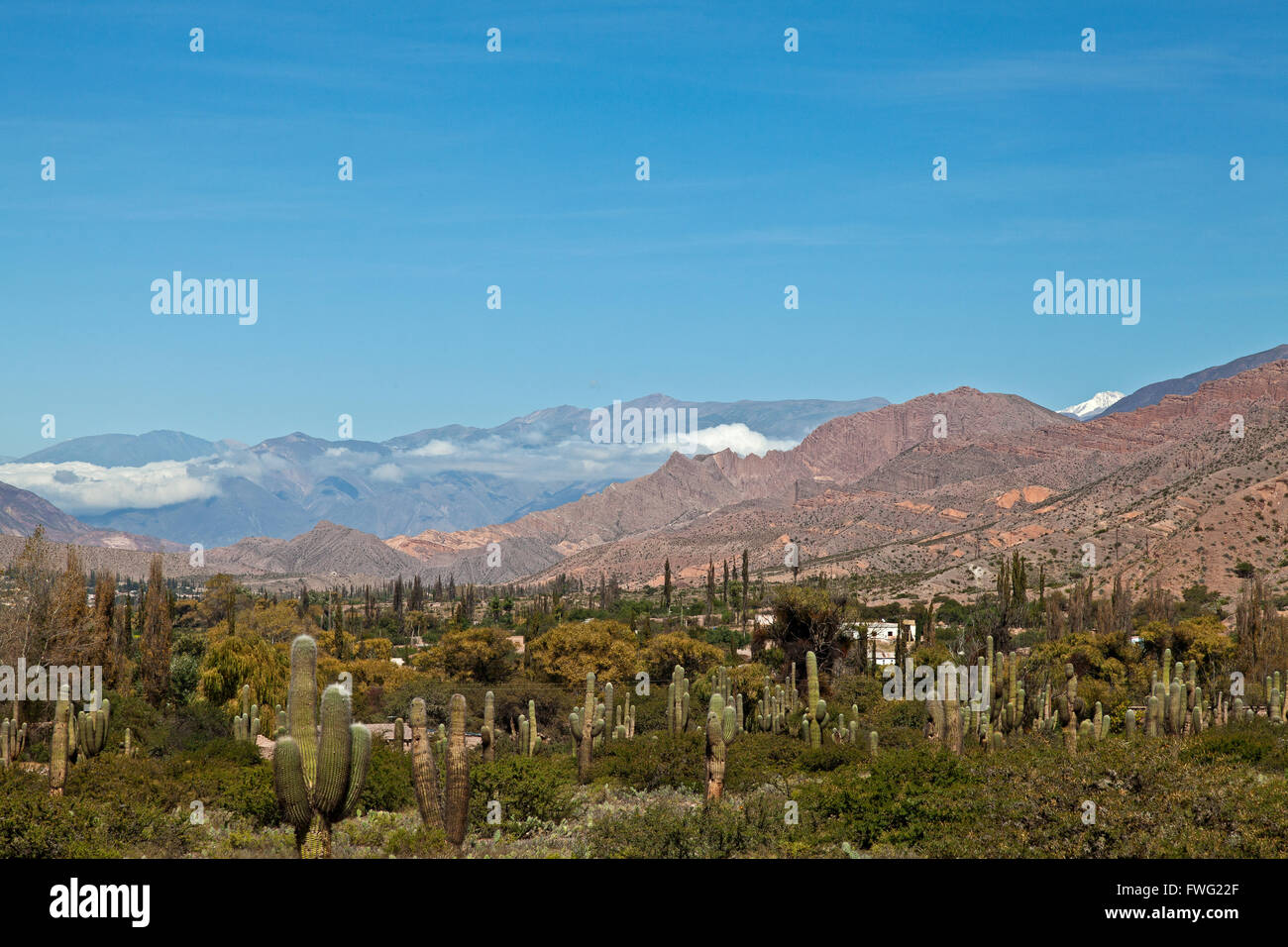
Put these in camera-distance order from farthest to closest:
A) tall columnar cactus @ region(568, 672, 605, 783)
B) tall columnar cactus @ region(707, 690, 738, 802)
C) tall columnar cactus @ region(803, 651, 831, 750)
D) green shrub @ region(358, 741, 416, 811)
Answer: tall columnar cactus @ region(803, 651, 831, 750) < tall columnar cactus @ region(568, 672, 605, 783) < green shrub @ region(358, 741, 416, 811) < tall columnar cactus @ region(707, 690, 738, 802)

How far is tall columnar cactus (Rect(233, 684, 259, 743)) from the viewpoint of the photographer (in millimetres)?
29469

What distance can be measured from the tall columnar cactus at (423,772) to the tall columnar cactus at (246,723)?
583 inches

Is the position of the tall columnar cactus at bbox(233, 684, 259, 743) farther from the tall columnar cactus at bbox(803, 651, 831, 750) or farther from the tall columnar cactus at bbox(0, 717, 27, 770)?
the tall columnar cactus at bbox(803, 651, 831, 750)

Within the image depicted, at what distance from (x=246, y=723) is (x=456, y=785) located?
18.4 meters

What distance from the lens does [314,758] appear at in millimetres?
12328

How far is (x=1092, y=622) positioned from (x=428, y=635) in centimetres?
4245

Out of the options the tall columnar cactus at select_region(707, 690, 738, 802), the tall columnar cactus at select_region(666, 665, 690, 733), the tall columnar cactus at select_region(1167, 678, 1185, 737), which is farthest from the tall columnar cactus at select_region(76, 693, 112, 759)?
the tall columnar cactus at select_region(1167, 678, 1185, 737)

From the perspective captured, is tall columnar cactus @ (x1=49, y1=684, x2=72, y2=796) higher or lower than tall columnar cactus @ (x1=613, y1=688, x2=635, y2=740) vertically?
higher

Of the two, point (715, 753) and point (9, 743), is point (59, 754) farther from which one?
point (715, 753)

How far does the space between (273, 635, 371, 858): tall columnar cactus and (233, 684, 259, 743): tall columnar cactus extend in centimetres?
1681
